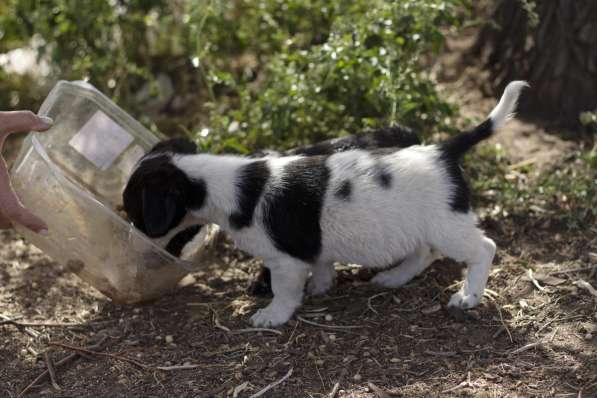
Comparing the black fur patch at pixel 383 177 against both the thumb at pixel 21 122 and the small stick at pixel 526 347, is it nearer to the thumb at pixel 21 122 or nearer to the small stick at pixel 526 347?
the small stick at pixel 526 347

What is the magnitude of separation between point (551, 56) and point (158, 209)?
3.44m

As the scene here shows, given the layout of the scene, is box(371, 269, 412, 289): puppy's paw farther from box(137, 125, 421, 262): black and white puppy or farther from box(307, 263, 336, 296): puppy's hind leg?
box(137, 125, 421, 262): black and white puppy

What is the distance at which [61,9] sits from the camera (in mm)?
6027

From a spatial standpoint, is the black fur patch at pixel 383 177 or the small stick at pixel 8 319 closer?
the black fur patch at pixel 383 177

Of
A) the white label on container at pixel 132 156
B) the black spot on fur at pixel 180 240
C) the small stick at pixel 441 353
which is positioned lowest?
the small stick at pixel 441 353

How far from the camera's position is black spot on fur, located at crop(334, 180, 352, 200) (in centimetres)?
399

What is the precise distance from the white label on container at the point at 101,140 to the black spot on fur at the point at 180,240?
3.05 ft

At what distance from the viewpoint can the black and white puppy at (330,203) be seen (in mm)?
3945

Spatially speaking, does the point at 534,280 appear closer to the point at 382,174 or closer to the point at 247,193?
the point at 382,174

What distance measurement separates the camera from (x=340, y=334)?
408 cm


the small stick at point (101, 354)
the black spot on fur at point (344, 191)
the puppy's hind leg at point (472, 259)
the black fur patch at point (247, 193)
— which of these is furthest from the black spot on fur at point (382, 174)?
the small stick at point (101, 354)

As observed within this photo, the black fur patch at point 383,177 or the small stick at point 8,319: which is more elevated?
the black fur patch at point 383,177

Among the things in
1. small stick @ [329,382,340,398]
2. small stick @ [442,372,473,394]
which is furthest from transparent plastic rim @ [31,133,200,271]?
small stick @ [442,372,473,394]

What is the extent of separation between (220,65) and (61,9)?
1361mm
